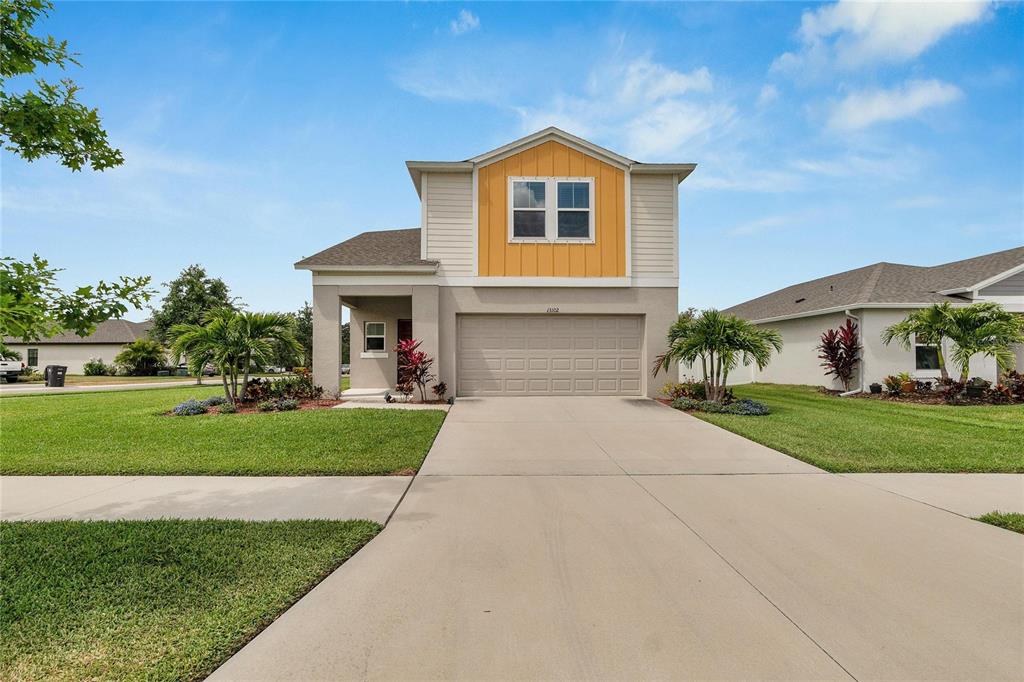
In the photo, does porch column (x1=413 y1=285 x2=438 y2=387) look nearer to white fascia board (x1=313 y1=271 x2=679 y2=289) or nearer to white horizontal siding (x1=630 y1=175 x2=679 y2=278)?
white fascia board (x1=313 y1=271 x2=679 y2=289)

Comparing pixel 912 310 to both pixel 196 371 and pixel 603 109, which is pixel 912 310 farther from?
pixel 196 371

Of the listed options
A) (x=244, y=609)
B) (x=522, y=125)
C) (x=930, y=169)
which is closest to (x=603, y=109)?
(x=522, y=125)

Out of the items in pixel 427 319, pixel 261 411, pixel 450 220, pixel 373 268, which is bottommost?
pixel 261 411

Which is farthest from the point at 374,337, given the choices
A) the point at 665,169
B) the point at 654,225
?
the point at 665,169

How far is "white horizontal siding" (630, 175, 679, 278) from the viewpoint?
39.1ft

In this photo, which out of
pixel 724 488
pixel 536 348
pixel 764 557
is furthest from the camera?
pixel 536 348

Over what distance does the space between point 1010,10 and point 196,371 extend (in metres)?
18.5

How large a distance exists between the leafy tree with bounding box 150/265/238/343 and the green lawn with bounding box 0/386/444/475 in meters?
26.3

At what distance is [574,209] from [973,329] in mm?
11907

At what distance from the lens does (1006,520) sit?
3.94 metres

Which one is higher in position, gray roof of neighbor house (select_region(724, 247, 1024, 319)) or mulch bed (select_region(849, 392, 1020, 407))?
gray roof of neighbor house (select_region(724, 247, 1024, 319))

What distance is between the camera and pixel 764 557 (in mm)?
3252

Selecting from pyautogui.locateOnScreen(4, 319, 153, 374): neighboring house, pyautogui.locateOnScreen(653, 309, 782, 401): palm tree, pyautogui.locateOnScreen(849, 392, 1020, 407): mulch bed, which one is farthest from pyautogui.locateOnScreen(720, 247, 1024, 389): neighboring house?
pyautogui.locateOnScreen(4, 319, 153, 374): neighboring house

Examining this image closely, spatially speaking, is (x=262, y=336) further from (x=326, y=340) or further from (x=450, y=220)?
(x=450, y=220)
